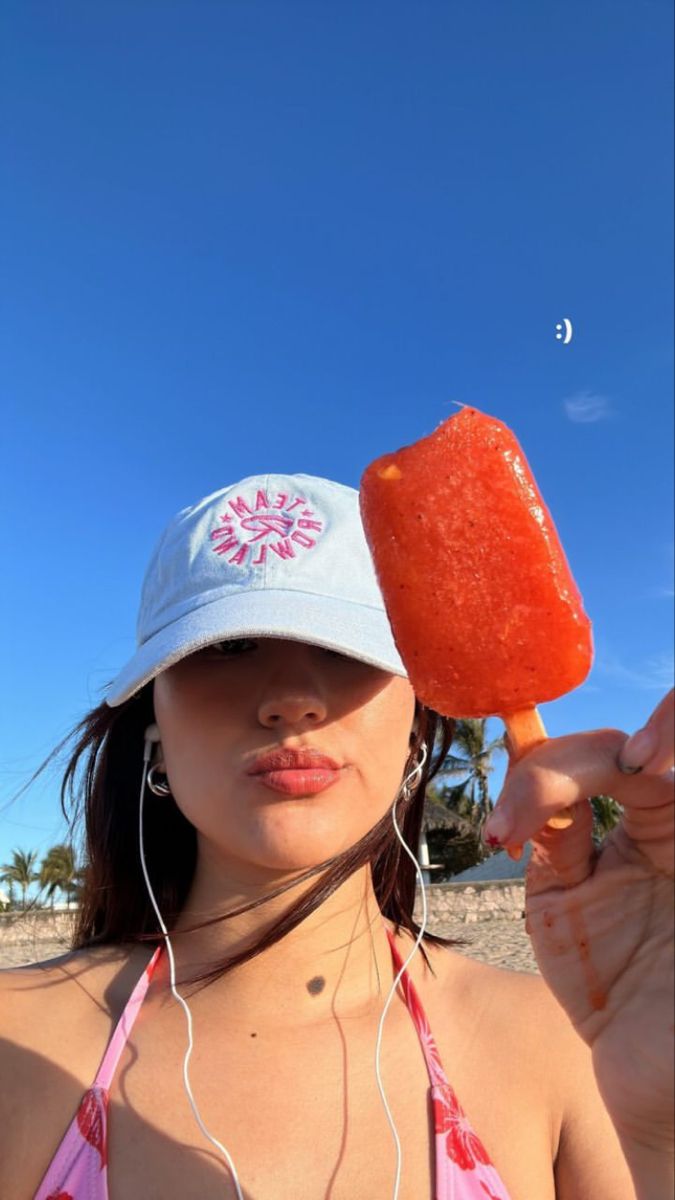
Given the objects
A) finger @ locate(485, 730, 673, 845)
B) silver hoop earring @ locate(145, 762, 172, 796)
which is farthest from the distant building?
finger @ locate(485, 730, 673, 845)

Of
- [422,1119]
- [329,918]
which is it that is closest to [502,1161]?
[422,1119]

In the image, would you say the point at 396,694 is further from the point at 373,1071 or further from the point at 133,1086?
the point at 133,1086

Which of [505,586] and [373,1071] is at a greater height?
[505,586]

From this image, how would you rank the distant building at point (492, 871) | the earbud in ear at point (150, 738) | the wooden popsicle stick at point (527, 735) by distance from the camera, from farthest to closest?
the distant building at point (492, 871) → the earbud in ear at point (150, 738) → the wooden popsicle stick at point (527, 735)

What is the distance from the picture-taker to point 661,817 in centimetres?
127

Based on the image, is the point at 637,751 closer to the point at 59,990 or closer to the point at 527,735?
the point at 527,735

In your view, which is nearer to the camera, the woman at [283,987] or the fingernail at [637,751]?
the fingernail at [637,751]

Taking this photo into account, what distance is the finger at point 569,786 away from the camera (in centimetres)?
115

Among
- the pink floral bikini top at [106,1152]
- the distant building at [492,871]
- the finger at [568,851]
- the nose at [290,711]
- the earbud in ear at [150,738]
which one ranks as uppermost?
the distant building at [492,871]

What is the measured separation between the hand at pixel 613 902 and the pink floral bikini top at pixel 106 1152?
2.05ft

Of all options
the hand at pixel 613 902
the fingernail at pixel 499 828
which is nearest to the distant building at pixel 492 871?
the hand at pixel 613 902

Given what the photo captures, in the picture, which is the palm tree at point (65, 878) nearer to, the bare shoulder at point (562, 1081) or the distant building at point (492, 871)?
the bare shoulder at point (562, 1081)

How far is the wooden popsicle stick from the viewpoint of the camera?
126cm

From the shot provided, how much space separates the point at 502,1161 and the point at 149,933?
106cm
